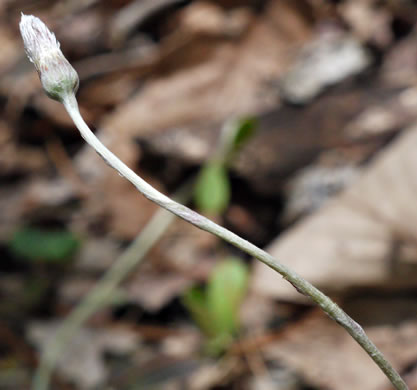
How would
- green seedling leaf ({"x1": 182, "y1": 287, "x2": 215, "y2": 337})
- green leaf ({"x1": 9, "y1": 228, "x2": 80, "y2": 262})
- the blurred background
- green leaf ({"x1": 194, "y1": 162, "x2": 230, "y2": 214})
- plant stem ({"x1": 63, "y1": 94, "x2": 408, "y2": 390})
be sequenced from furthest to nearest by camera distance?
green leaf ({"x1": 9, "y1": 228, "x2": 80, "y2": 262})
green leaf ({"x1": 194, "y1": 162, "x2": 230, "y2": 214})
green seedling leaf ({"x1": 182, "y1": 287, "x2": 215, "y2": 337})
the blurred background
plant stem ({"x1": 63, "y1": 94, "x2": 408, "y2": 390})

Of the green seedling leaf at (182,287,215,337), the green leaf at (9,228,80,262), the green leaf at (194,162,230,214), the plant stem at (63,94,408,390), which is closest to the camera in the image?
the plant stem at (63,94,408,390)

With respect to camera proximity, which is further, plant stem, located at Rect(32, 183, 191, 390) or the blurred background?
plant stem, located at Rect(32, 183, 191, 390)

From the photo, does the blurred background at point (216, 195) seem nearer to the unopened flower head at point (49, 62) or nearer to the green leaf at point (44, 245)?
the green leaf at point (44, 245)

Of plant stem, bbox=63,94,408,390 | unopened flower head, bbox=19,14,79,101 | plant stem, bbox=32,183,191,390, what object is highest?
plant stem, bbox=32,183,191,390

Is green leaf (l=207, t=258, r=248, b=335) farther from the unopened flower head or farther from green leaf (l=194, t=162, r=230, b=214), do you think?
the unopened flower head

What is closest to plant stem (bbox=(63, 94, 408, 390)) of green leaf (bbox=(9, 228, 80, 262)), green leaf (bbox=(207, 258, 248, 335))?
green leaf (bbox=(207, 258, 248, 335))

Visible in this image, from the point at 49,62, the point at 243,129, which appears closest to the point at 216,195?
the point at 243,129

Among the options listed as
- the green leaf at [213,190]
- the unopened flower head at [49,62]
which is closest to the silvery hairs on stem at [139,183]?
the unopened flower head at [49,62]
